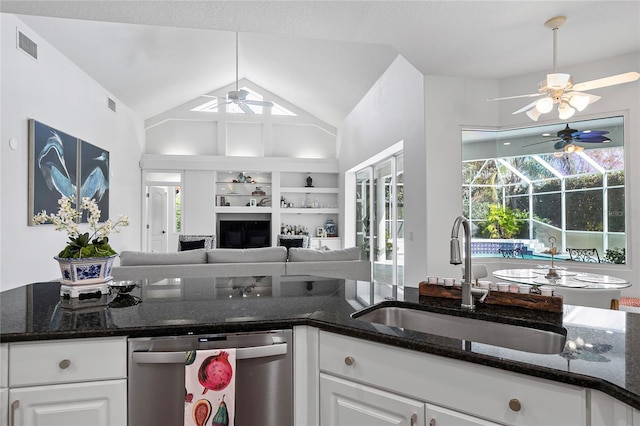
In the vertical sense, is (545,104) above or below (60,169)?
above

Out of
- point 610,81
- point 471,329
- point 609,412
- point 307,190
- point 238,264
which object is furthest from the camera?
point 307,190

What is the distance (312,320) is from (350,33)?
267 cm

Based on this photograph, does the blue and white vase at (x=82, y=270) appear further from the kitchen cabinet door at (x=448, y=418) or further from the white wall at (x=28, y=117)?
the white wall at (x=28, y=117)

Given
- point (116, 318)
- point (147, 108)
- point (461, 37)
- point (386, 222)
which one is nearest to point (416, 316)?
point (116, 318)

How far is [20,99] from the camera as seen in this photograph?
13.3ft

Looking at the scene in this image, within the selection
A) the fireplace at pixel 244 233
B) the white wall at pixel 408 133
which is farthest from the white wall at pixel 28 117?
the white wall at pixel 408 133

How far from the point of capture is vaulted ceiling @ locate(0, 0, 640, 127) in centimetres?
276

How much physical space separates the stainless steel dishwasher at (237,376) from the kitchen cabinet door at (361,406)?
5.7 inches

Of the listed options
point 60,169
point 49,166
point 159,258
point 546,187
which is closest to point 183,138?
point 60,169

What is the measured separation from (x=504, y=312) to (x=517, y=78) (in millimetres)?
3567

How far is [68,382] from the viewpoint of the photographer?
4.13ft

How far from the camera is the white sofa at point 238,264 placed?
12.5ft

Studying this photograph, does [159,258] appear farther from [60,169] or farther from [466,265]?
[466,265]

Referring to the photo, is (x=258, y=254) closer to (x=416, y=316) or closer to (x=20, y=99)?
(x=416, y=316)
